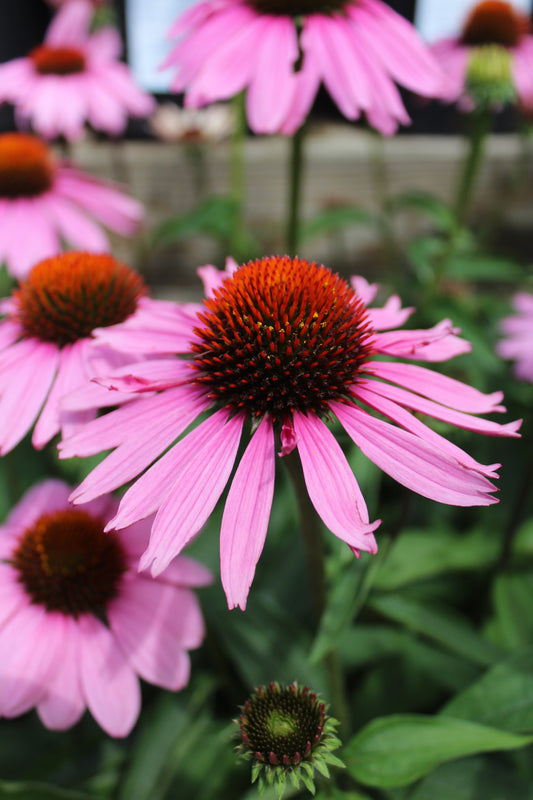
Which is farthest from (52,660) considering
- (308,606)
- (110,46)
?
(110,46)

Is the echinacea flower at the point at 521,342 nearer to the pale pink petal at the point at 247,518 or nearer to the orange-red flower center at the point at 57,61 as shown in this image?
the pale pink petal at the point at 247,518

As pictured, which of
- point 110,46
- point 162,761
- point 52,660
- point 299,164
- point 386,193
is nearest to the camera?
point 52,660

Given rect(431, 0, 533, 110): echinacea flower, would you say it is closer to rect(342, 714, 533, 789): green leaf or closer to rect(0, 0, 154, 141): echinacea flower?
rect(0, 0, 154, 141): echinacea flower

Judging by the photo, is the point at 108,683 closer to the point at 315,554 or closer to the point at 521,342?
the point at 315,554

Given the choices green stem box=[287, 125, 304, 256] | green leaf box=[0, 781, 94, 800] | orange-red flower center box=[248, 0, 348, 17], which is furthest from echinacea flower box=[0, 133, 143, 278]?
green leaf box=[0, 781, 94, 800]

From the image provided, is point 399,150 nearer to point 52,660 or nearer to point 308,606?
point 308,606

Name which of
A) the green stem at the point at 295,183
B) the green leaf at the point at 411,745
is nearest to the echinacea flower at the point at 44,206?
the green stem at the point at 295,183

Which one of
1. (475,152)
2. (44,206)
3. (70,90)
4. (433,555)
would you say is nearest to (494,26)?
(475,152)
